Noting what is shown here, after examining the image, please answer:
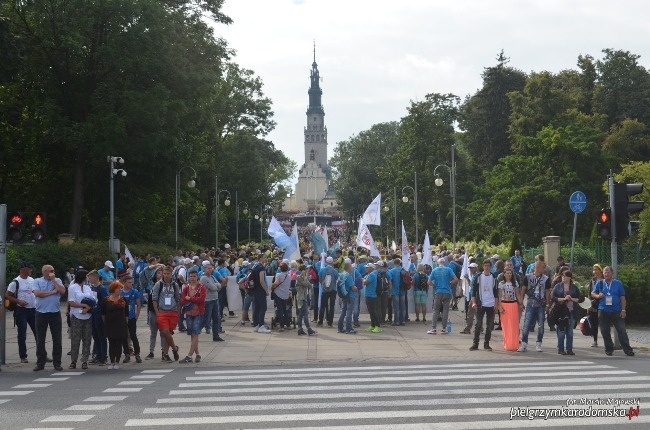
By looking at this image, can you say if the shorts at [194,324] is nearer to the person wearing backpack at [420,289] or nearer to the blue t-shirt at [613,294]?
the blue t-shirt at [613,294]

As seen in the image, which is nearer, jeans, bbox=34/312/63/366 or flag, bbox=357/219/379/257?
jeans, bbox=34/312/63/366

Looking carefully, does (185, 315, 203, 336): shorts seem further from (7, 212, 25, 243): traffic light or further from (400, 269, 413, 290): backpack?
(400, 269, 413, 290): backpack

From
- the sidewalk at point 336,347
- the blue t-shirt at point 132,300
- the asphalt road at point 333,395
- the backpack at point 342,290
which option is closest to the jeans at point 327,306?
the sidewalk at point 336,347

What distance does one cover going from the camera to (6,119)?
47.0 meters

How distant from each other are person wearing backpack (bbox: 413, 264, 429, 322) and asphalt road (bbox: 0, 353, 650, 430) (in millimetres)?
8055

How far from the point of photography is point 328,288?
939 inches

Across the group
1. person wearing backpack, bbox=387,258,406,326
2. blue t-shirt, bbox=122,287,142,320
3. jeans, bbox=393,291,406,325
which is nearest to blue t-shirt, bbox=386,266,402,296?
person wearing backpack, bbox=387,258,406,326

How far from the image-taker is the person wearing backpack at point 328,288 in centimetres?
2362

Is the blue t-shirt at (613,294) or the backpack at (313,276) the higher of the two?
the backpack at (313,276)

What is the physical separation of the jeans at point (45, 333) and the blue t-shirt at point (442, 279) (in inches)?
350

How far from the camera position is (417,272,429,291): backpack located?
25750 mm

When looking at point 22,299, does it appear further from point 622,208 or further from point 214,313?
point 622,208

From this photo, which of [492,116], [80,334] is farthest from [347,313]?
[492,116]

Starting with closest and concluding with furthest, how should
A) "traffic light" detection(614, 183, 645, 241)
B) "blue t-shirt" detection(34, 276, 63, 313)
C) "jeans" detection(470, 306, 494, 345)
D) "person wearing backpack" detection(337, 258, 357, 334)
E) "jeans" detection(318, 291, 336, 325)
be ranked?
"blue t-shirt" detection(34, 276, 63, 313) < "jeans" detection(470, 306, 494, 345) < "traffic light" detection(614, 183, 645, 241) < "person wearing backpack" detection(337, 258, 357, 334) < "jeans" detection(318, 291, 336, 325)
